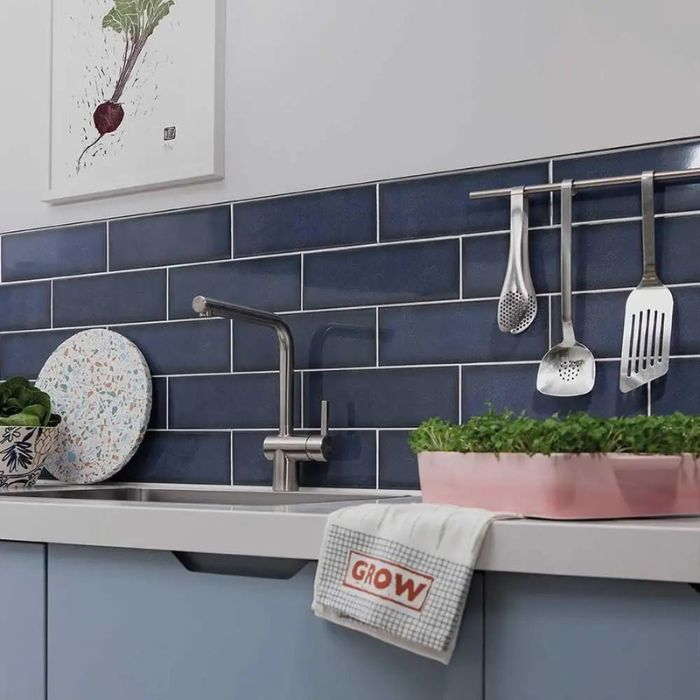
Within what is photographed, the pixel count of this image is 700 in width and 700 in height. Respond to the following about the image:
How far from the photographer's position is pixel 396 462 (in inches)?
73.9

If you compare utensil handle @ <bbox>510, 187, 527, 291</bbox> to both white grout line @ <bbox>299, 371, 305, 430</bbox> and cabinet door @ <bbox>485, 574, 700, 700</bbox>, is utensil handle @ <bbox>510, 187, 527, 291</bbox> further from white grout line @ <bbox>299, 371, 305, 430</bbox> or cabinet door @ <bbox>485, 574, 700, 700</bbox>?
cabinet door @ <bbox>485, 574, 700, 700</bbox>

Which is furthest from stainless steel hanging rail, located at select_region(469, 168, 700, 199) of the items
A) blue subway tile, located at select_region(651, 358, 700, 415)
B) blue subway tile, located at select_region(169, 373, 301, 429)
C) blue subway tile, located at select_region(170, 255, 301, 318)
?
blue subway tile, located at select_region(169, 373, 301, 429)

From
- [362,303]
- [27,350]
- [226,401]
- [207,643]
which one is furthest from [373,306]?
[27,350]

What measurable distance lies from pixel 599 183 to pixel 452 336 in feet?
1.09

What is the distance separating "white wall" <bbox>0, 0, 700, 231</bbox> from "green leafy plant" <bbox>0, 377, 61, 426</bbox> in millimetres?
403

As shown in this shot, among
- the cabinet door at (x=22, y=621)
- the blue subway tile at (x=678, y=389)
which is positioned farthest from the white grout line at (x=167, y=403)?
the blue subway tile at (x=678, y=389)

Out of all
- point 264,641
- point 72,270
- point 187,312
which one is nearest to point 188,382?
point 187,312

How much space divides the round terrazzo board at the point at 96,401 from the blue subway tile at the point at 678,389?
951mm

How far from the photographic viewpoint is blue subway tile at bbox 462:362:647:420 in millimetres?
1691

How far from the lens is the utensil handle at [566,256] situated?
5.62 feet

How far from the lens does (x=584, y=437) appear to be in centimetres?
124

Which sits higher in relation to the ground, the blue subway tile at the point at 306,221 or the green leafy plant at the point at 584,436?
the blue subway tile at the point at 306,221

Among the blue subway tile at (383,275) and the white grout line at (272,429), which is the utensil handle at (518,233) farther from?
the white grout line at (272,429)

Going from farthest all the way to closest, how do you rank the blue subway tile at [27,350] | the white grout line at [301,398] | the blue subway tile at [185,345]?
the blue subway tile at [27,350] < the blue subway tile at [185,345] < the white grout line at [301,398]
